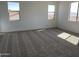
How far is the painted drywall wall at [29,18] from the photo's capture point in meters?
6.30

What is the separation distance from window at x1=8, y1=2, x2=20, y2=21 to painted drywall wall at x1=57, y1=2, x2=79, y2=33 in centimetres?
327

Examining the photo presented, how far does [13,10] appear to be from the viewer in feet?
21.4

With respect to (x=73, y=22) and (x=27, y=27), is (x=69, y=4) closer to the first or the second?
(x=73, y=22)

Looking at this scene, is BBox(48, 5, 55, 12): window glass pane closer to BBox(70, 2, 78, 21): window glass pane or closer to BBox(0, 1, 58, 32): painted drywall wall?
BBox(0, 1, 58, 32): painted drywall wall

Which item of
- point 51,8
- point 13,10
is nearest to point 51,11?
point 51,8

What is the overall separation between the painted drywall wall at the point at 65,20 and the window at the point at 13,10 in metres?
3.27

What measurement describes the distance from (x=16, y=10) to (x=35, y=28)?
1.91m

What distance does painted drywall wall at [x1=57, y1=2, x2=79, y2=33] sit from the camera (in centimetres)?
627

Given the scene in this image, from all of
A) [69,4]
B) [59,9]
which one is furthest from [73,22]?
[59,9]

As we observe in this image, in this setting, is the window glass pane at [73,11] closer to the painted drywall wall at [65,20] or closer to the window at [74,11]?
the window at [74,11]

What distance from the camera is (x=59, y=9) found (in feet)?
25.6

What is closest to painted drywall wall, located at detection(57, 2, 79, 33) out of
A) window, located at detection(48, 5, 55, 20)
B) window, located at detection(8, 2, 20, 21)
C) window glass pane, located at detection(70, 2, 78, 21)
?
window glass pane, located at detection(70, 2, 78, 21)

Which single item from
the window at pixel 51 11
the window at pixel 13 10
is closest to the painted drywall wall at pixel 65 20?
the window at pixel 51 11

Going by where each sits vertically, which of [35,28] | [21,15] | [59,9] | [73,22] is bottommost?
[35,28]
